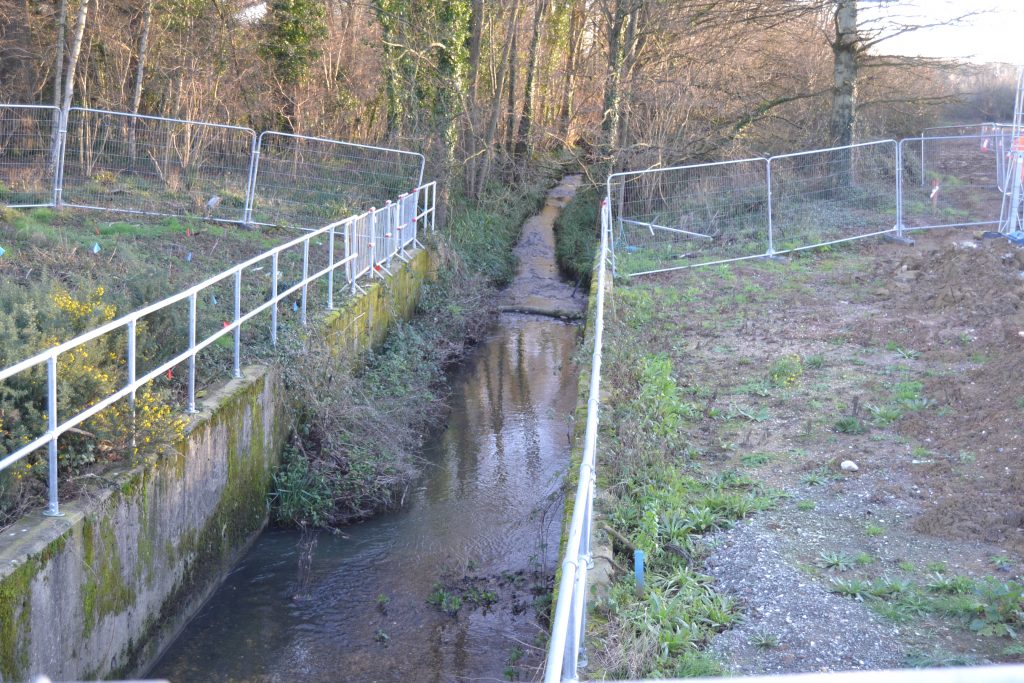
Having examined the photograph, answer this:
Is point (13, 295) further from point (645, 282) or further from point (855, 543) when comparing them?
point (645, 282)

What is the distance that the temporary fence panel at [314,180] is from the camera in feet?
51.8

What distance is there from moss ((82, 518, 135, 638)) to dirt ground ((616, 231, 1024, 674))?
11.2 ft

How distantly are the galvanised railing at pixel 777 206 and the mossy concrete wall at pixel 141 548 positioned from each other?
9.55 metres

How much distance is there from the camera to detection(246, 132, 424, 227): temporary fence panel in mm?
15797

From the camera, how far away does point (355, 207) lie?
16.0 meters

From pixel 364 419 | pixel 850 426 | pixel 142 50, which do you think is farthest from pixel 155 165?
pixel 850 426

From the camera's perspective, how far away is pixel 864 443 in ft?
24.8

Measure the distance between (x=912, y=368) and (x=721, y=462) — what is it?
318cm

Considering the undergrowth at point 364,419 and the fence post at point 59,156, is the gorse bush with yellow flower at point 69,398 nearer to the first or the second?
the undergrowth at point 364,419

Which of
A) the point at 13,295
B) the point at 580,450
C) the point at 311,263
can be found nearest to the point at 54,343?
the point at 13,295

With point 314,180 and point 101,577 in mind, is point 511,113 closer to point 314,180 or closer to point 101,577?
point 314,180

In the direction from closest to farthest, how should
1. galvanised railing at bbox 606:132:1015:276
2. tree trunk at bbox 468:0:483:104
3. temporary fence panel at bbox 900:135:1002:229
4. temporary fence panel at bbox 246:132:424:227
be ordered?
temporary fence panel at bbox 246:132:424:227
galvanised railing at bbox 606:132:1015:276
temporary fence panel at bbox 900:135:1002:229
tree trunk at bbox 468:0:483:104

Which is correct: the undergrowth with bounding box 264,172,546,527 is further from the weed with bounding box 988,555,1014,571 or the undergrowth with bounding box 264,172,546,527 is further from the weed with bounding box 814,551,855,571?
the weed with bounding box 988,555,1014,571

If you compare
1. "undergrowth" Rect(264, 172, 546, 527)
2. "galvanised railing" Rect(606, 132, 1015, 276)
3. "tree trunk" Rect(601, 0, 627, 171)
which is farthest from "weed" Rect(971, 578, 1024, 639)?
"tree trunk" Rect(601, 0, 627, 171)
